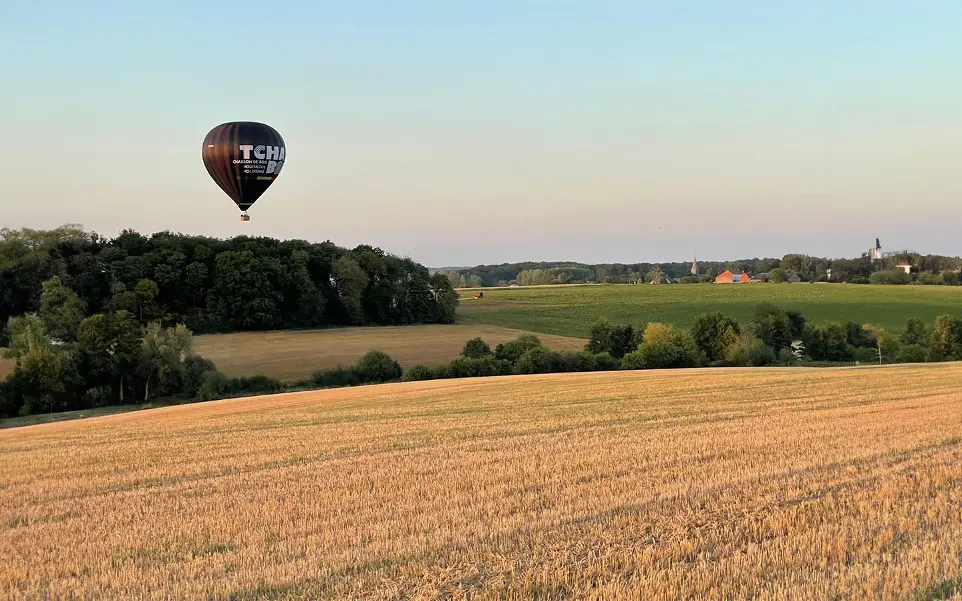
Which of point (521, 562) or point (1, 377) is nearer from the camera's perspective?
point (521, 562)

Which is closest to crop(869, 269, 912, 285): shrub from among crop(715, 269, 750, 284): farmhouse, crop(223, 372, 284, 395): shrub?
crop(715, 269, 750, 284): farmhouse

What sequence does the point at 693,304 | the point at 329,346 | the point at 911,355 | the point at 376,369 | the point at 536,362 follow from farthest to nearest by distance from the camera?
1. the point at 693,304
2. the point at 329,346
3. the point at 911,355
4. the point at 536,362
5. the point at 376,369

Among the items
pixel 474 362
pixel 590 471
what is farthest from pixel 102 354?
pixel 590 471

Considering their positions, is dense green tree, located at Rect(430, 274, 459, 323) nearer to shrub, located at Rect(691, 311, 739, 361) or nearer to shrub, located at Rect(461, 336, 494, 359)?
shrub, located at Rect(461, 336, 494, 359)

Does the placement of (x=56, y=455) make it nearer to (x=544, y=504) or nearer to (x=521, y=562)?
(x=544, y=504)

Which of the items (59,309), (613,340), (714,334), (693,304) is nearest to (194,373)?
(59,309)

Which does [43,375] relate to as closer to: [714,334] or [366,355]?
[366,355]

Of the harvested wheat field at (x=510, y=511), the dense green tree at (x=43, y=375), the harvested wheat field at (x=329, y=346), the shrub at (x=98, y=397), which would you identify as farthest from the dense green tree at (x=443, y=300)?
the harvested wheat field at (x=510, y=511)

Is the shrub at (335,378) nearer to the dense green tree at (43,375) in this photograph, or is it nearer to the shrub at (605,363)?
the dense green tree at (43,375)
